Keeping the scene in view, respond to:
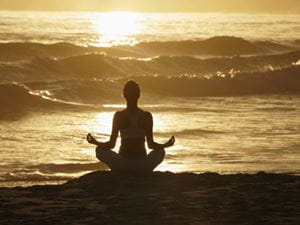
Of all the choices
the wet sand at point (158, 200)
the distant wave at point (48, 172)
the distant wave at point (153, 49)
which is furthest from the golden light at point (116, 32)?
the wet sand at point (158, 200)

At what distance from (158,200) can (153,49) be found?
107 ft

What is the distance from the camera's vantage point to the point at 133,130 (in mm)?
11086

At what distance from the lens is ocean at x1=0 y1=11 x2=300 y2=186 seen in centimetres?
1523

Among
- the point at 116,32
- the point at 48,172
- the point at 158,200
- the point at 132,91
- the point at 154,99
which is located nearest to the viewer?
the point at 158,200

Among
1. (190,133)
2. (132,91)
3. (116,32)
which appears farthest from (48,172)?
(116,32)

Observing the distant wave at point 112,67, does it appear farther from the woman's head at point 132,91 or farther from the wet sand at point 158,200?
the wet sand at point 158,200

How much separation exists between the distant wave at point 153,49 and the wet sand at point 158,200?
24.7 meters

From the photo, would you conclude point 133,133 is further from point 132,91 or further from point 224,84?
point 224,84

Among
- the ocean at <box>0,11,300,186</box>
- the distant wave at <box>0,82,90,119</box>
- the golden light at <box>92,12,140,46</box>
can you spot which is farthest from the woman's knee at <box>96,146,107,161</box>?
the golden light at <box>92,12,140,46</box>

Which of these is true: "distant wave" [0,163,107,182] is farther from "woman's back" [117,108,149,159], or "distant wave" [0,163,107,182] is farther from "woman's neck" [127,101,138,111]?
"woman's neck" [127,101,138,111]

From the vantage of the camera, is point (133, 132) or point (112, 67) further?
point (112, 67)

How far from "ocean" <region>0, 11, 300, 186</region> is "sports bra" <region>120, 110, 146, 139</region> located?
267 centimetres

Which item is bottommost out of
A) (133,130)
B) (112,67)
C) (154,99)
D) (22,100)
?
(133,130)

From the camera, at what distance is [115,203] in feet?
32.1
